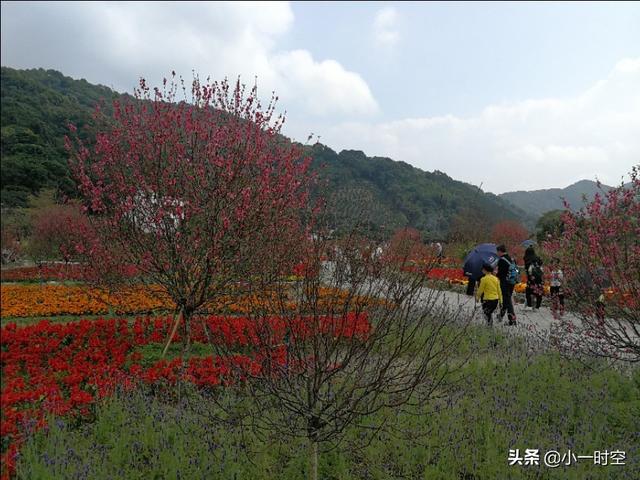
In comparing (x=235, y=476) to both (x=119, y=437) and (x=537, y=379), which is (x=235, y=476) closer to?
(x=119, y=437)

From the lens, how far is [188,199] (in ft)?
16.1

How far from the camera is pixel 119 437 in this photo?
3.69 meters

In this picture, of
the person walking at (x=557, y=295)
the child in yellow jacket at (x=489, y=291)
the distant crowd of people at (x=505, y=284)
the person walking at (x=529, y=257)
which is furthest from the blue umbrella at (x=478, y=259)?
the person walking at (x=557, y=295)

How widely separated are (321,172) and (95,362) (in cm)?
446

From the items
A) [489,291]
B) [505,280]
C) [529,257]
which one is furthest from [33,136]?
[529,257]

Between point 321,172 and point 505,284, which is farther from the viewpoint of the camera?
point 505,284

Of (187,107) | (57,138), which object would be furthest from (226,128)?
(57,138)

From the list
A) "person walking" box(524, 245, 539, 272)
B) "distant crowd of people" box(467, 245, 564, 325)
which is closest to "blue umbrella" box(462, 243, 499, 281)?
"person walking" box(524, 245, 539, 272)

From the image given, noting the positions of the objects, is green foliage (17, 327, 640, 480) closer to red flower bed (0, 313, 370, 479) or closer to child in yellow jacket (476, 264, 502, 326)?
red flower bed (0, 313, 370, 479)

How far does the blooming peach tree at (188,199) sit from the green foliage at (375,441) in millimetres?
1399

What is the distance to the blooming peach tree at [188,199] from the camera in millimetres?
4773

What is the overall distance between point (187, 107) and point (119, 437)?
162 inches

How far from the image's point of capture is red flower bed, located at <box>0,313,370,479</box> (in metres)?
2.82

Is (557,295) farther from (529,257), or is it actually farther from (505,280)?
(529,257)
